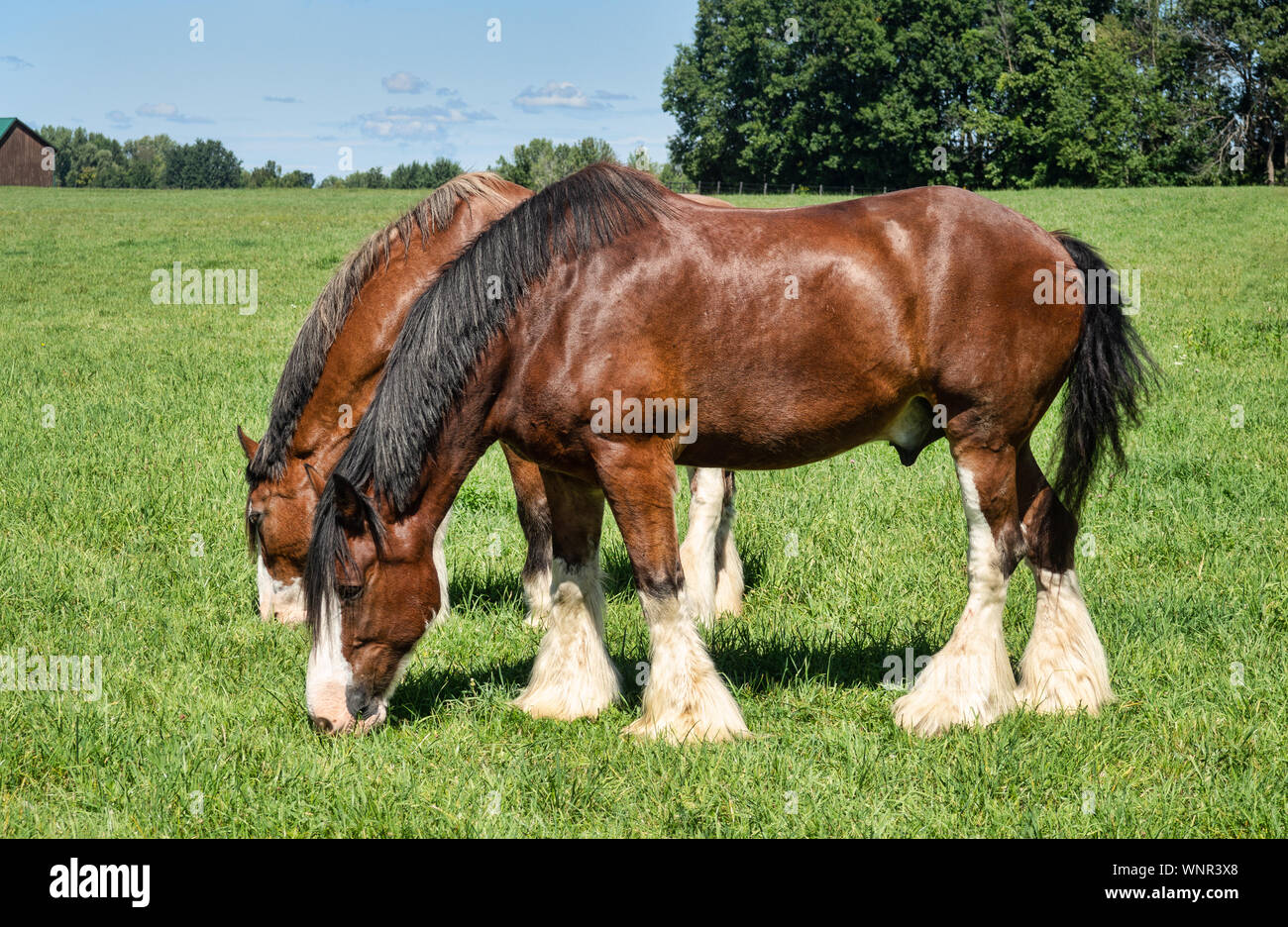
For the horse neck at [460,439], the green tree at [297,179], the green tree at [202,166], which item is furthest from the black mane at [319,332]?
the green tree at [202,166]

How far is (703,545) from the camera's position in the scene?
238 inches

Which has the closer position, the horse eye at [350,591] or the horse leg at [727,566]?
the horse eye at [350,591]

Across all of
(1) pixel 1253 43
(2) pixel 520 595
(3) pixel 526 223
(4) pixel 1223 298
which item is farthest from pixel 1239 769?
(1) pixel 1253 43

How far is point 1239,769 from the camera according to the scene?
3.83 meters

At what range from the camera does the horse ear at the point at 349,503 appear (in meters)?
3.84

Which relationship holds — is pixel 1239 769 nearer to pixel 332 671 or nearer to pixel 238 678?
pixel 332 671

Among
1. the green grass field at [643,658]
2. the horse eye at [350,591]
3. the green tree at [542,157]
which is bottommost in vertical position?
the green grass field at [643,658]

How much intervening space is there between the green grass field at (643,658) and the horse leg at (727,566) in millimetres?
111

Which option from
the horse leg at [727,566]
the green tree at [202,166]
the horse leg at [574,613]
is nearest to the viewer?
the horse leg at [574,613]

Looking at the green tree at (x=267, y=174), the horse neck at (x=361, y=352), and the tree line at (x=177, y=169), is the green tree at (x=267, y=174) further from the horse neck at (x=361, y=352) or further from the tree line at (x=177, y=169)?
the horse neck at (x=361, y=352)

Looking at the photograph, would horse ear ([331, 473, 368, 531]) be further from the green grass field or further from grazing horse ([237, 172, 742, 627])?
grazing horse ([237, 172, 742, 627])

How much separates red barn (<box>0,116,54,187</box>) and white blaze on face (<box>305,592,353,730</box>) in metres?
89.6

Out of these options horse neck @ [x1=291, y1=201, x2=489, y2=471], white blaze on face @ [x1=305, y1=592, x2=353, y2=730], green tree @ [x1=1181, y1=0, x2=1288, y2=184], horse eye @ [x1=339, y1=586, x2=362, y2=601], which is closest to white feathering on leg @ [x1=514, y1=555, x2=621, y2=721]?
white blaze on face @ [x1=305, y1=592, x2=353, y2=730]
